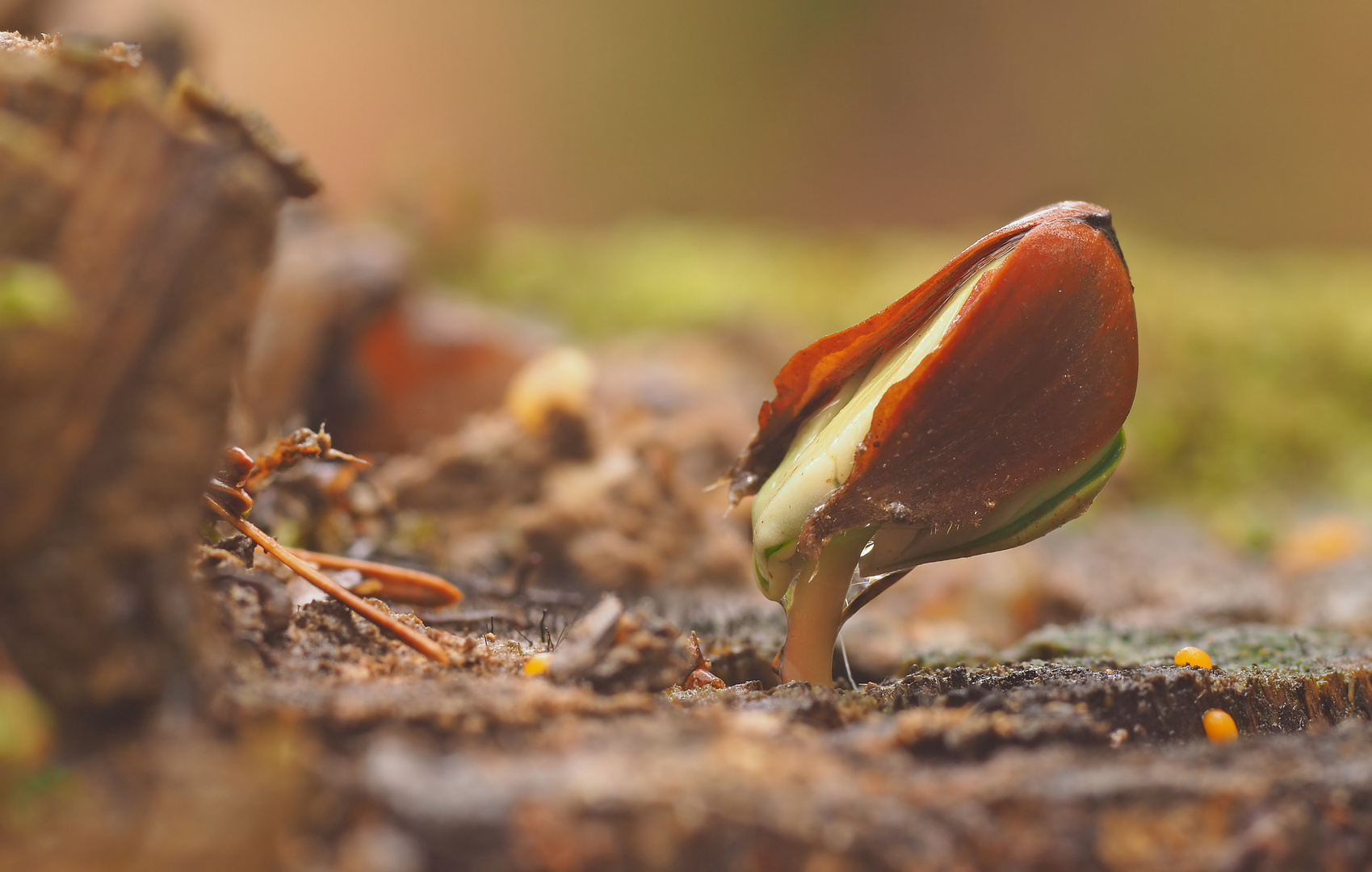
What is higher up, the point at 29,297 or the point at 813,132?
the point at 813,132

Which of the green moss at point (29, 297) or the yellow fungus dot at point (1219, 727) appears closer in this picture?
the green moss at point (29, 297)

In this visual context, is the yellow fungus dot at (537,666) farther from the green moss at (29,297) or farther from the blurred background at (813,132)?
the blurred background at (813,132)

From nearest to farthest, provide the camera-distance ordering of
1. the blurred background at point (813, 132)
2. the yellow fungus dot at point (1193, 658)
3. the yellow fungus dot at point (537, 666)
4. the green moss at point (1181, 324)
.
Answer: the yellow fungus dot at point (537, 666) → the yellow fungus dot at point (1193, 658) → the green moss at point (1181, 324) → the blurred background at point (813, 132)

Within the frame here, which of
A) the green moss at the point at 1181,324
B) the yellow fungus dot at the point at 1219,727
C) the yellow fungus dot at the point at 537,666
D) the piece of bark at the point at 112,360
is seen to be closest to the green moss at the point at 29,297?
the piece of bark at the point at 112,360

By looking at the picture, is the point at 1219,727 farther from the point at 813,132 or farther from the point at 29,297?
the point at 813,132

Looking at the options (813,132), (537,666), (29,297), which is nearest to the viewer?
(29,297)

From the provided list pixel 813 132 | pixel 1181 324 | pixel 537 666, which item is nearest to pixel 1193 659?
pixel 537 666

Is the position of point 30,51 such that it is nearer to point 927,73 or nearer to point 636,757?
point 636,757
